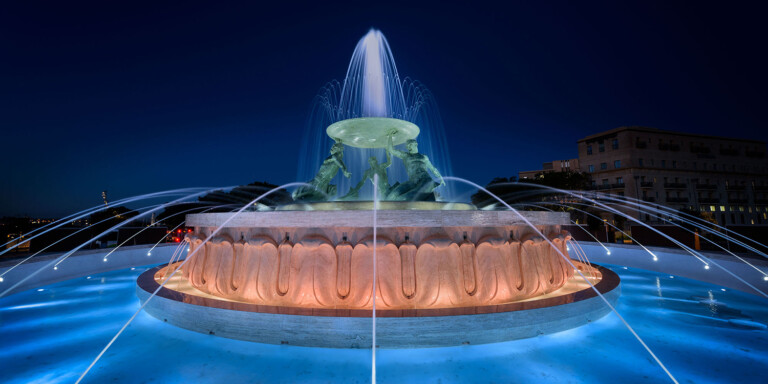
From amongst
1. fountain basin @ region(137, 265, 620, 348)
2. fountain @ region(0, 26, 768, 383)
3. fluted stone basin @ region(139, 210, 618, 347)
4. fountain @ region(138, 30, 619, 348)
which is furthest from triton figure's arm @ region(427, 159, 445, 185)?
fountain basin @ region(137, 265, 620, 348)

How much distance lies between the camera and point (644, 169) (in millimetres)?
53594

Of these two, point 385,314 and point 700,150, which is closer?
point 385,314

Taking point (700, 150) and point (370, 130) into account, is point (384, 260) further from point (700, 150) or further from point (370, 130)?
point (700, 150)

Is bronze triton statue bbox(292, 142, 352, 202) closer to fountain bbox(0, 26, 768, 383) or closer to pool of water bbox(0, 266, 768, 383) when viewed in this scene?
fountain bbox(0, 26, 768, 383)

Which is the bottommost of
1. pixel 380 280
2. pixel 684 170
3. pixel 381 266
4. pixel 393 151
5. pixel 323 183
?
pixel 380 280

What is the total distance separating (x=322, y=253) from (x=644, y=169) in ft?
208

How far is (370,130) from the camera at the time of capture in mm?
9750

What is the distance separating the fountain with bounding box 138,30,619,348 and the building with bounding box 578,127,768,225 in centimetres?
5666

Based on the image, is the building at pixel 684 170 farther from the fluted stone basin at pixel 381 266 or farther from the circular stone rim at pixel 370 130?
the fluted stone basin at pixel 381 266

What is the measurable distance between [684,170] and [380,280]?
70375 mm

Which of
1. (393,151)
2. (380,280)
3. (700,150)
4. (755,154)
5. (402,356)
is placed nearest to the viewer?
(402,356)

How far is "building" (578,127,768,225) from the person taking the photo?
53.7 meters

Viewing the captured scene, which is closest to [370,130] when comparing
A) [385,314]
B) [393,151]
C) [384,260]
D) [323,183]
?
[393,151]

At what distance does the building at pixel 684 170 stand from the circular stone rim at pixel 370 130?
55360 mm
